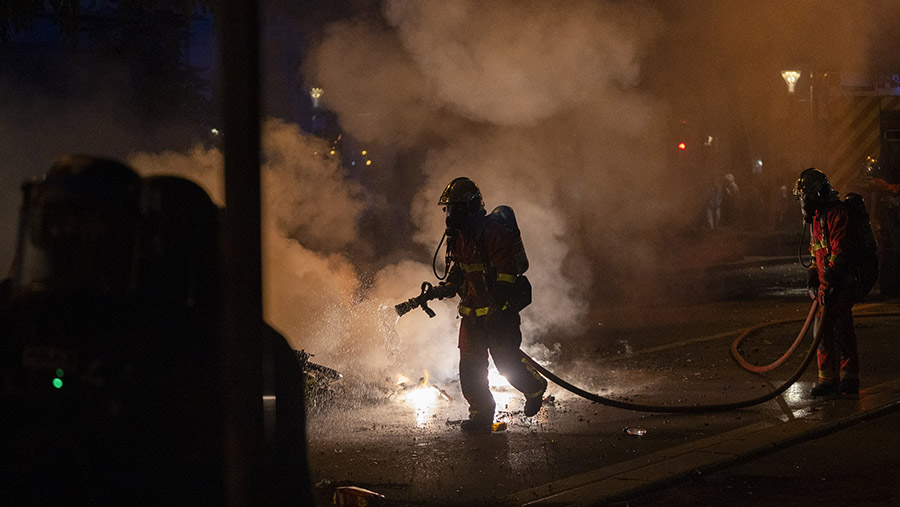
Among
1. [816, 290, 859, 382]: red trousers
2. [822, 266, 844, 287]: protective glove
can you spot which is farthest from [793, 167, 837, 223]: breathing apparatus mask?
[816, 290, 859, 382]: red trousers

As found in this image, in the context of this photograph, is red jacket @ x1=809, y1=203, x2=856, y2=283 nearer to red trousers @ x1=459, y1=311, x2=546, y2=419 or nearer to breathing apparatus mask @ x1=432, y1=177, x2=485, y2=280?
red trousers @ x1=459, y1=311, x2=546, y2=419

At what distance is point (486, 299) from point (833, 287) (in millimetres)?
2579

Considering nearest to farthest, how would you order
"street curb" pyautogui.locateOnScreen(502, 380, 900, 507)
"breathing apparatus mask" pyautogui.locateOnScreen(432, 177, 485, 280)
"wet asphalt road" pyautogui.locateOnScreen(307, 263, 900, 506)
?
"street curb" pyautogui.locateOnScreen(502, 380, 900, 507) → "wet asphalt road" pyautogui.locateOnScreen(307, 263, 900, 506) → "breathing apparatus mask" pyautogui.locateOnScreen(432, 177, 485, 280)

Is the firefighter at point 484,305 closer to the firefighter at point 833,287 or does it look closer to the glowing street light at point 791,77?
the firefighter at point 833,287

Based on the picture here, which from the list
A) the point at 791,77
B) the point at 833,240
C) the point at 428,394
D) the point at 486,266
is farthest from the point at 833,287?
the point at 791,77

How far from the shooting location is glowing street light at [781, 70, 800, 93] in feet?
48.8

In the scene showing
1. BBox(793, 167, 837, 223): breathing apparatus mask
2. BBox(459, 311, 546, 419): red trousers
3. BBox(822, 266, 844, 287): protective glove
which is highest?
BBox(793, 167, 837, 223): breathing apparatus mask

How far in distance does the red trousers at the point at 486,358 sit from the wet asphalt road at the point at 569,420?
9.6 inches

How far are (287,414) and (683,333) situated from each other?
8208mm

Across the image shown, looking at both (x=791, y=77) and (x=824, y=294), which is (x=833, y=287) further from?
(x=791, y=77)

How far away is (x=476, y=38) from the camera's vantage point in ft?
31.4

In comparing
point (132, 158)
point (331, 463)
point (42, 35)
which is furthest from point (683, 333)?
point (42, 35)

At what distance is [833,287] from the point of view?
6.71 meters

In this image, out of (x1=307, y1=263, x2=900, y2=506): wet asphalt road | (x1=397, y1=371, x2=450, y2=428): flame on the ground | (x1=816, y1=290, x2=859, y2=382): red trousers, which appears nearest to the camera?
(x1=307, y1=263, x2=900, y2=506): wet asphalt road
